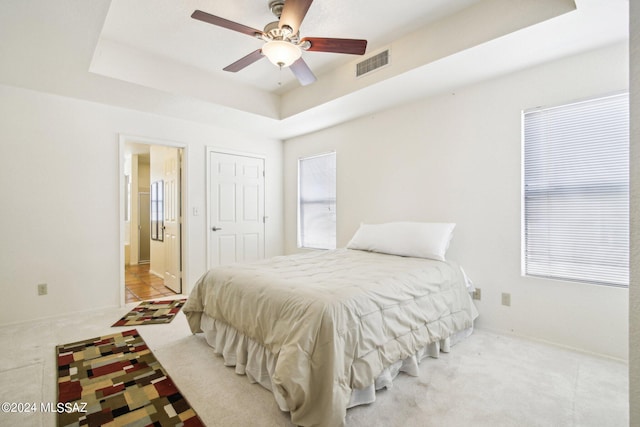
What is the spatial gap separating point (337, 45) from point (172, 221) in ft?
11.6

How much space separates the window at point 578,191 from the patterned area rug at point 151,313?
3610 millimetres

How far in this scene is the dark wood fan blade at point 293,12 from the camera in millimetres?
1878

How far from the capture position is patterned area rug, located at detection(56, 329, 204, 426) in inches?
66.6

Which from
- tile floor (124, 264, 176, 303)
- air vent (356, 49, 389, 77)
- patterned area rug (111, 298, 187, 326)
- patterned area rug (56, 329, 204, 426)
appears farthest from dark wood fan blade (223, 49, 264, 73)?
tile floor (124, 264, 176, 303)

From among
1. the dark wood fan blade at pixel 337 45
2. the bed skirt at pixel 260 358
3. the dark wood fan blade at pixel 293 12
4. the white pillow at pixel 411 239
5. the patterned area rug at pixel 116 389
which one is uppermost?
the dark wood fan blade at pixel 293 12

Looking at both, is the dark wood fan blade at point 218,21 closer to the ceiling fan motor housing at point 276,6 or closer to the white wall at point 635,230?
the ceiling fan motor housing at point 276,6

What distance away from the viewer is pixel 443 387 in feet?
6.53

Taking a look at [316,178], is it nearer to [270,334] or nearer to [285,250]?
[285,250]

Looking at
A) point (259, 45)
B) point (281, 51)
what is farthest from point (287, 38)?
point (259, 45)

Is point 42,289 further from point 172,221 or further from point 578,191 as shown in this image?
point 578,191

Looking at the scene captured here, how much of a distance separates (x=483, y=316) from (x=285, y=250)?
3.22 metres

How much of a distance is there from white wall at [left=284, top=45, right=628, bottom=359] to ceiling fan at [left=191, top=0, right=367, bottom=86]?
4.90ft

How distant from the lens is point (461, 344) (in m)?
2.63

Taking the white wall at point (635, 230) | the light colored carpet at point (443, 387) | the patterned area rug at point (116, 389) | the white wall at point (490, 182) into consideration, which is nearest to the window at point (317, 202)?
the white wall at point (490, 182)
